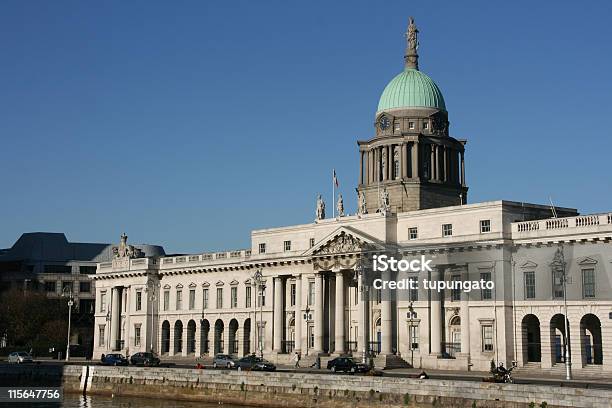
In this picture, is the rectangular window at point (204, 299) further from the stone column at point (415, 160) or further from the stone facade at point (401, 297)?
the stone column at point (415, 160)

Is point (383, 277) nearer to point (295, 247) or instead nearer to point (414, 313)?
point (414, 313)

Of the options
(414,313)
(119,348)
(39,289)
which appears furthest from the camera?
(39,289)

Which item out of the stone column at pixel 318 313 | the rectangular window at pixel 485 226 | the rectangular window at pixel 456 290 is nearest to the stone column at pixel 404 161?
the stone column at pixel 318 313

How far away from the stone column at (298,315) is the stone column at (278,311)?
9.69 ft

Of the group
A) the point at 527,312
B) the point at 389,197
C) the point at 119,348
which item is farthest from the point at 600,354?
the point at 119,348

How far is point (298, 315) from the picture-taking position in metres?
107

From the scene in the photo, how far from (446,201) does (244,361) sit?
38.8 meters

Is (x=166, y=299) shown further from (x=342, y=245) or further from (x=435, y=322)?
(x=435, y=322)

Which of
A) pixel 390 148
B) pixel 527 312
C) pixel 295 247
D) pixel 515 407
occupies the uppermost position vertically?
pixel 390 148

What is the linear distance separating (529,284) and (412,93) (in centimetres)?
3784

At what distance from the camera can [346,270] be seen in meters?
101

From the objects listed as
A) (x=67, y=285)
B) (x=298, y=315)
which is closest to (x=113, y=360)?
(x=298, y=315)

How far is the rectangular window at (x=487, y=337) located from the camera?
88.2m

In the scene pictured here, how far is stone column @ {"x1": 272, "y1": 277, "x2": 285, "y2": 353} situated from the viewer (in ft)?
361
